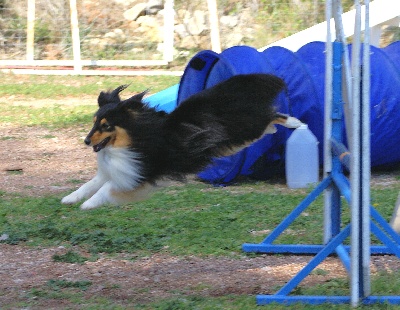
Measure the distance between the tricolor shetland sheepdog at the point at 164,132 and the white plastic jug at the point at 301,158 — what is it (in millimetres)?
1901

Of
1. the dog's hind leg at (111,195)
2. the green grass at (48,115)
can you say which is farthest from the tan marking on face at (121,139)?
the green grass at (48,115)

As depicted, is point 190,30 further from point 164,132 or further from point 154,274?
point 154,274

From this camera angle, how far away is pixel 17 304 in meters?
4.23

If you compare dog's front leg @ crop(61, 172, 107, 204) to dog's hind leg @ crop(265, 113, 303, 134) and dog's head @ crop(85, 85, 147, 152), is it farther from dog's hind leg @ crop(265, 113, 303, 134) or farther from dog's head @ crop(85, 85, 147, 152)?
dog's hind leg @ crop(265, 113, 303, 134)

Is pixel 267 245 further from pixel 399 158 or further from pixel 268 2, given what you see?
pixel 268 2

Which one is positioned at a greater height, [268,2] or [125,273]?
[268,2]

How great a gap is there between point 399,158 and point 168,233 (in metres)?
3.09

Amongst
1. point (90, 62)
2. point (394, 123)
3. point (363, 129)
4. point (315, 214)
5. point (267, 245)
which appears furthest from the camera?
point (90, 62)

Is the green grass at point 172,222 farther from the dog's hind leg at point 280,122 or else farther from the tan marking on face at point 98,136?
the tan marking on face at point 98,136

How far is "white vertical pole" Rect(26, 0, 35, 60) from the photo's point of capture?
13.3 m

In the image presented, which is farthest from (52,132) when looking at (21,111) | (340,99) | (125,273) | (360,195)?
(360,195)

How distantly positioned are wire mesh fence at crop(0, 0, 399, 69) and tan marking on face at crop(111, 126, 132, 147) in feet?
28.5

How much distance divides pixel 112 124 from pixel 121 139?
0.14 m

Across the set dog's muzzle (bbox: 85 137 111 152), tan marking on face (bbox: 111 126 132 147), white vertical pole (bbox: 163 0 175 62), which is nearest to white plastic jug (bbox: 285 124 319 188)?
tan marking on face (bbox: 111 126 132 147)
